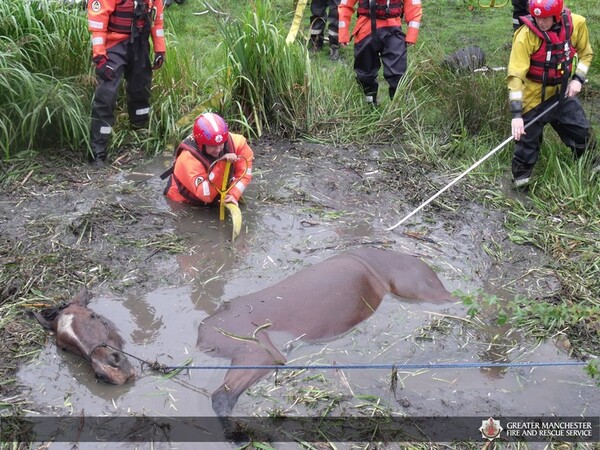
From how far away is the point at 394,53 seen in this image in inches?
304

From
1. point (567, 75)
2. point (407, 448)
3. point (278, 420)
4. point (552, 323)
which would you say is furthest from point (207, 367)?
point (567, 75)

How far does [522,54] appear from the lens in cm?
613

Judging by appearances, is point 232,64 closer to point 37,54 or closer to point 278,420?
point 37,54

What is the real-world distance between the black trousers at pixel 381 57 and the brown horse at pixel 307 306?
10.8 ft

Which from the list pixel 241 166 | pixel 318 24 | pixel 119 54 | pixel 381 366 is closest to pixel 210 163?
pixel 241 166

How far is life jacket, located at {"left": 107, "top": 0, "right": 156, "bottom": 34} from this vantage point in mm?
6594

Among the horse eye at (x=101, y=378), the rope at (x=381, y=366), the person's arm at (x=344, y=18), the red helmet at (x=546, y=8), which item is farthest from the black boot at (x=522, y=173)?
the horse eye at (x=101, y=378)

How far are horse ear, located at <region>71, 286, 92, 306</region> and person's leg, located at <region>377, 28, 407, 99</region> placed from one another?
4181mm

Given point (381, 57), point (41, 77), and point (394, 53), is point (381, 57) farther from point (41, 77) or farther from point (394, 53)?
point (41, 77)

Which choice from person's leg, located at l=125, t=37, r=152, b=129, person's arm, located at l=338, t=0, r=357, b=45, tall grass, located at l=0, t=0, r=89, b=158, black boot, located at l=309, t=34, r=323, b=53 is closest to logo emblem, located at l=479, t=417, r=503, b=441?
tall grass, located at l=0, t=0, r=89, b=158

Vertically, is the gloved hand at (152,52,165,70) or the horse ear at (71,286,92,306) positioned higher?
the gloved hand at (152,52,165,70)

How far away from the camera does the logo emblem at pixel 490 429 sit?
375cm

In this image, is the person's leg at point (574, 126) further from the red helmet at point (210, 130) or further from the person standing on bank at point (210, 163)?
the red helmet at point (210, 130)

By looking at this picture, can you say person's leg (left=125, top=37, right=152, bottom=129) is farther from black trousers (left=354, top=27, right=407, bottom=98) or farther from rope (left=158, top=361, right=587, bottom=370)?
rope (left=158, top=361, right=587, bottom=370)
